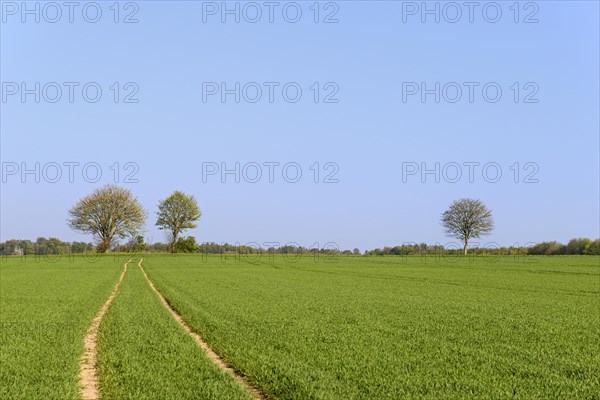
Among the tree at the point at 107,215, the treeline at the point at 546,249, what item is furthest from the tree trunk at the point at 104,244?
the treeline at the point at 546,249

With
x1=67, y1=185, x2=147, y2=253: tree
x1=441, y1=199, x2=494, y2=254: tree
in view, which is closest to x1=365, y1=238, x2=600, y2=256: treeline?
x1=441, y1=199, x2=494, y2=254: tree

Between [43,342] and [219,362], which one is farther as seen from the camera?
[43,342]

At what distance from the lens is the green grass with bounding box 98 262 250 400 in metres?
10.8

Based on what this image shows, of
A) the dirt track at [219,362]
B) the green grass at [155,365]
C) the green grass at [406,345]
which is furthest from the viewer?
the dirt track at [219,362]

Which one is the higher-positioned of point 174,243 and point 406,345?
point 406,345

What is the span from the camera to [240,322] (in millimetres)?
20453

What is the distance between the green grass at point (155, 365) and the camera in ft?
35.3

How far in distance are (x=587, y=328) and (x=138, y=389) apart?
16.4m

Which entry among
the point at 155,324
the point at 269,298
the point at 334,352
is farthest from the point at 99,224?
the point at 334,352

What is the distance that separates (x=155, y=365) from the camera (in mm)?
13164

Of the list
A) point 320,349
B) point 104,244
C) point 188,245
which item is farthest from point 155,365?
point 188,245

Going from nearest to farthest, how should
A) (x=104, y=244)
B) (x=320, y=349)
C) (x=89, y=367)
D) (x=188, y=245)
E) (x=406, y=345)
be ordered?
(x=89, y=367) < (x=320, y=349) < (x=406, y=345) < (x=104, y=244) < (x=188, y=245)

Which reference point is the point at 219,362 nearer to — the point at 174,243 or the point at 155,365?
the point at 155,365

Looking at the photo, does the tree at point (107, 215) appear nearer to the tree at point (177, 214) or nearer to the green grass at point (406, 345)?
the tree at point (177, 214)
